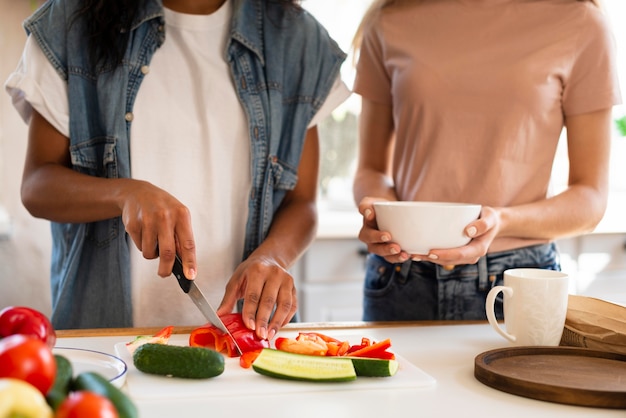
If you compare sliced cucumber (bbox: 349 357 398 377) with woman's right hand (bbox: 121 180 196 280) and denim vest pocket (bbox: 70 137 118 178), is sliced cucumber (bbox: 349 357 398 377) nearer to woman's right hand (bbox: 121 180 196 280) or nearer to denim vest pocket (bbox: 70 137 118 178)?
woman's right hand (bbox: 121 180 196 280)

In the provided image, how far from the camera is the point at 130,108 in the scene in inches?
52.5

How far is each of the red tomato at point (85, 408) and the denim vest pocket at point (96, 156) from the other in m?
0.86

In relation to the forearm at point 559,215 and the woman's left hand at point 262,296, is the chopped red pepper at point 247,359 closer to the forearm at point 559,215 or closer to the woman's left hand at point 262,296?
the woman's left hand at point 262,296

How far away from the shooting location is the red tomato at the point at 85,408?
1.59 feet

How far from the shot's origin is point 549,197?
1463 mm

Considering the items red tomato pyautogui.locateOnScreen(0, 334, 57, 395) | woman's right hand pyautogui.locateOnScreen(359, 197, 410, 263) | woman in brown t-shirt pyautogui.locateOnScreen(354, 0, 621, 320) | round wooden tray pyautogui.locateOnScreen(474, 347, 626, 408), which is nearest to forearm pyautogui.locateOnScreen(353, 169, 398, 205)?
woman in brown t-shirt pyautogui.locateOnScreen(354, 0, 621, 320)

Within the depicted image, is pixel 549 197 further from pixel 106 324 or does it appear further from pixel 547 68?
pixel 106 324

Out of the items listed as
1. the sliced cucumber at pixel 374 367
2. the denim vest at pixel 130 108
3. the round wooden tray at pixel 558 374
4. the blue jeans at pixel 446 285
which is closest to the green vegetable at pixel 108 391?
the sliced cucumber at pixel 374 367

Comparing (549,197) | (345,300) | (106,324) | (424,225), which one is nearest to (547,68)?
(549,197)

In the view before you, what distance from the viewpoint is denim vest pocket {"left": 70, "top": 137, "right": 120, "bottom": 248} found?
51.7 inches

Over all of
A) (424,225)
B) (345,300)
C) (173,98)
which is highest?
(173,98)

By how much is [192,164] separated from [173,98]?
126 millimetres

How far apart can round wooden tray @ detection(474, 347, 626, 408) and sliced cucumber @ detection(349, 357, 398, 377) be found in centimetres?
11

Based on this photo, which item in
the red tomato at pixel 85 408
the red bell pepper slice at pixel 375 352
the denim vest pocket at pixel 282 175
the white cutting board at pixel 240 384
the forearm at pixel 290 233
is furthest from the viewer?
the denim vest pocket at pixel 282 175
